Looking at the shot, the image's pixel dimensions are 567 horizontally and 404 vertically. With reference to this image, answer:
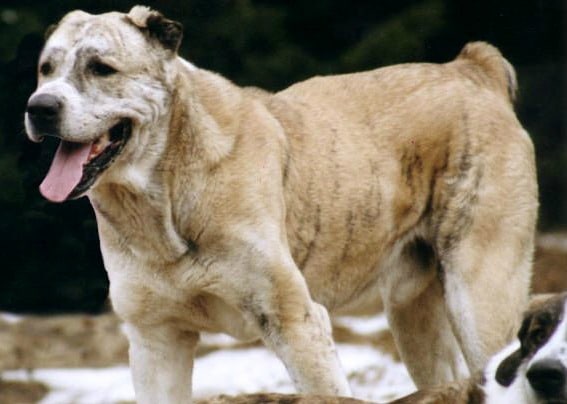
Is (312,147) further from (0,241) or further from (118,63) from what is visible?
(0,241)

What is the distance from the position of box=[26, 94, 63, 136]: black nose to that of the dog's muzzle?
1678 millimetres

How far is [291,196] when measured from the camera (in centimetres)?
515

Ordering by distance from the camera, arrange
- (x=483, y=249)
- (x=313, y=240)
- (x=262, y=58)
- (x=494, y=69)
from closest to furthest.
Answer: (x=313, y=240)
(x=483, y=249)
(x=494, y=69)
(x=262, y=58)

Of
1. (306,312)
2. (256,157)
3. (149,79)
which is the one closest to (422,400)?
(306,312)

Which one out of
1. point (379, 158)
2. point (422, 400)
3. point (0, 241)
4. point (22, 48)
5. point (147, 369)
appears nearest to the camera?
point (422, 400)

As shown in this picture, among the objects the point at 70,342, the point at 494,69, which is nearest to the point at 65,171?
the point at 494,69

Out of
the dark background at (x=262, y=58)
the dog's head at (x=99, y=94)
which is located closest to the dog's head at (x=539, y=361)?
the dog's head at (x=99, y=94)

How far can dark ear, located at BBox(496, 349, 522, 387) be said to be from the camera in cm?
433

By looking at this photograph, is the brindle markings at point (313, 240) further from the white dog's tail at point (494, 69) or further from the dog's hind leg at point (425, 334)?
the white dog's tail at point (494, 69)

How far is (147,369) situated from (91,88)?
3.66 feet

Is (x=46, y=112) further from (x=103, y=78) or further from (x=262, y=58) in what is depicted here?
(x=262, y=58)

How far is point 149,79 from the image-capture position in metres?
4.70

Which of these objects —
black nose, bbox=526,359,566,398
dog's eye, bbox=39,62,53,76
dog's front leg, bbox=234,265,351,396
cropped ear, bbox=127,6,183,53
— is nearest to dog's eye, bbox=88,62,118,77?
dog's eye, bbox=39,62,53,76

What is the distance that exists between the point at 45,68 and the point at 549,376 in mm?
1920
